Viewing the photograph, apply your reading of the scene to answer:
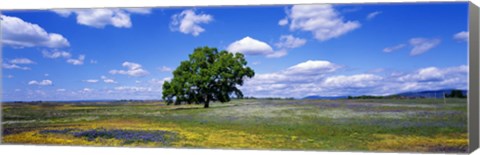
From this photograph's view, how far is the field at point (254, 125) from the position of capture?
750 inches

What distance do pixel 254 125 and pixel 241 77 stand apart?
4.95 feet

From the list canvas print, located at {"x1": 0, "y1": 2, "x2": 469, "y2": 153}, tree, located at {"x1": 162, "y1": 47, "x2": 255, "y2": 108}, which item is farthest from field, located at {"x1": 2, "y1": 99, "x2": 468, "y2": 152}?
tree, located at {"x1": 162, "y1": 47, "x2": 255, "y2": 108}

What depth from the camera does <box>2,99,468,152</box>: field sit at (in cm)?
1905

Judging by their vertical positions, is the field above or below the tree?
below

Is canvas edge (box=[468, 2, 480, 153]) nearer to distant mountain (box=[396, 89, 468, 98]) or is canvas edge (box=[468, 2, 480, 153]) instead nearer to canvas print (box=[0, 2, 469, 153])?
canvas print (box=[0, 2, 469, 153])

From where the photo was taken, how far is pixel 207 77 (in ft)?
72.3

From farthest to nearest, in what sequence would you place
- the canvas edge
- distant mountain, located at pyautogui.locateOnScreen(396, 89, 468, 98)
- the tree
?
the tree, distant mountain, located at pyautogui.locateOnScreen(396, 89, 468, 98), the canvas edge

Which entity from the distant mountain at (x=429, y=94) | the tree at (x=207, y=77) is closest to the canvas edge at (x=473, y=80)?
the distant mountain at (x=429, y=94)

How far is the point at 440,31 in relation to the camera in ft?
62.0

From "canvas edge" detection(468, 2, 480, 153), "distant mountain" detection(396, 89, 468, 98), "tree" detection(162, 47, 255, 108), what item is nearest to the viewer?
"canvas edge" detection(468, 2, 480, 153)

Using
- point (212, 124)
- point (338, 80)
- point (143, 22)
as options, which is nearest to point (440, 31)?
point (338, 80)

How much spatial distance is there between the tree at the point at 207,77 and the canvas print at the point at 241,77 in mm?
35

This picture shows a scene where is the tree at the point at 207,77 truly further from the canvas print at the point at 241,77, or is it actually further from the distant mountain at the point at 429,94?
the distant mountain at the point at 429,94

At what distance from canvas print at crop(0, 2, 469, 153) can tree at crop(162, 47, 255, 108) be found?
35 millimetres
